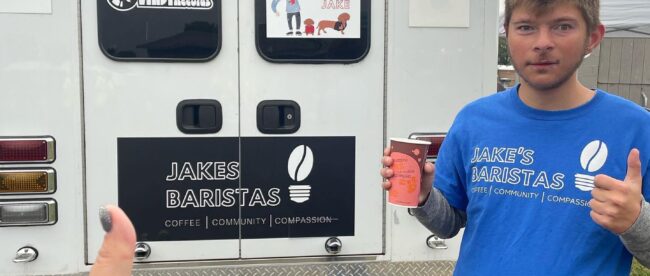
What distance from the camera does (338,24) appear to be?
2959 mm

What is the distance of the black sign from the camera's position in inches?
114

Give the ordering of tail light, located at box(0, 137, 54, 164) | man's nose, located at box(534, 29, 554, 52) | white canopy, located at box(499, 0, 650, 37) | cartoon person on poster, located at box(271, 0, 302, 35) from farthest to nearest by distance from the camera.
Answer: white canopy, located at box(499, 0, 650, 37) < cartoon person on poster, located at box(271, 0, 302, 35) < tail light, located at box(0, 137, 54, 164) < man's nose, located at box(534, 29, 554, 52)

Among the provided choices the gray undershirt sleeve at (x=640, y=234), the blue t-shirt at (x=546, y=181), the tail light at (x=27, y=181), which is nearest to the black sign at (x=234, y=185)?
the tail light at (x=27, y=181)

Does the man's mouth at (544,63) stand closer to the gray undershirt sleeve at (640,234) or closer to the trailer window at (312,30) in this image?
the gray undershirt sleeve at (640,234)

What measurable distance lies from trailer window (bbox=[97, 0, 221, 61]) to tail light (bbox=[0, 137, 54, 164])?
464 millimetres

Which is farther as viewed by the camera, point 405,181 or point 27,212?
point 27,212

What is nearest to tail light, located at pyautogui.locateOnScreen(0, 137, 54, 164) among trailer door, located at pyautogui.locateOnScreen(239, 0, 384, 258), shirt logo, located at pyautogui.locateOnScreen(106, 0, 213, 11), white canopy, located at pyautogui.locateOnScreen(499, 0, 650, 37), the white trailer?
the white trailer

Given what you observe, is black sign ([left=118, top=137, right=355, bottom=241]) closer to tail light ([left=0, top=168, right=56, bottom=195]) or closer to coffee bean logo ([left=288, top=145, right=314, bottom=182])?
coffee bean logo ([left=288, top=145, right=314, bottom=182])

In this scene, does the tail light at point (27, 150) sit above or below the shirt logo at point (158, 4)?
below

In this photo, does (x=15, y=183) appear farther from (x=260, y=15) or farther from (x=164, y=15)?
(x=260, y=15)

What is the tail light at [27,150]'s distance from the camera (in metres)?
2.77

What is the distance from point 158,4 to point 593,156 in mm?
1927

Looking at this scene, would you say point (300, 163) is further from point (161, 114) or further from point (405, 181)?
point (405, 181)

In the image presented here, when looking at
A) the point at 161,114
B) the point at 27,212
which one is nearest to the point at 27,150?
the point at 27,212
